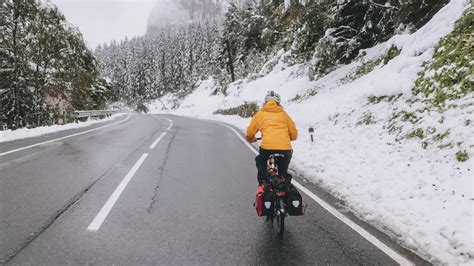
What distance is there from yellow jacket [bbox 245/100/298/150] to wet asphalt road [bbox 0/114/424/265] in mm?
1177

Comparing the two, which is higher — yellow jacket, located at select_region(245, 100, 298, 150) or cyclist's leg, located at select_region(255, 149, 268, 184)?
yellow jacket, located at select_region(245, 100, 298, 150)

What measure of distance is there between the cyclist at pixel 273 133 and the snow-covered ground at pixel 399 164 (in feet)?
5.22

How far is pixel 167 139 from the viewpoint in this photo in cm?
1609

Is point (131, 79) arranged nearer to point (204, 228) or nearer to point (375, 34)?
point (375, 34)

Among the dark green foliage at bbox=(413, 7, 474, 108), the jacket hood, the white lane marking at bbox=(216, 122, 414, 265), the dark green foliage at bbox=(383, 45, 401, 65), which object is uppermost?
the dark green foliage at bbox=(383, 45, 401, 65)

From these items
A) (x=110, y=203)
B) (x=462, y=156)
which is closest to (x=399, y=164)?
(x=462, y=156)

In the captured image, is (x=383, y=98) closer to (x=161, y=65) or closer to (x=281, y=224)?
(x=281, y=224)

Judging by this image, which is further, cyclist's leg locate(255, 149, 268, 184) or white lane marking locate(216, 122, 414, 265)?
cyclist's leg locate(255, 149, 268, 184)

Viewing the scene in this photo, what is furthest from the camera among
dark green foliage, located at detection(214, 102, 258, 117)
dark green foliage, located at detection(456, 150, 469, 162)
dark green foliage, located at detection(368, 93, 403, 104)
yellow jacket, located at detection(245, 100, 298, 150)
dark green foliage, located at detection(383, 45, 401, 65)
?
dark green foliage, located at detection(214, 102, 258, 117)

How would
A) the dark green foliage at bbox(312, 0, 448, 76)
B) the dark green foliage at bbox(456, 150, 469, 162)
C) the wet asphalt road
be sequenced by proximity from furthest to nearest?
the dark green foliage at bbox(312, 0, 448, 76) < the dark green foliage at bbox(456, 150, 469, 162) < the wet asphalt road

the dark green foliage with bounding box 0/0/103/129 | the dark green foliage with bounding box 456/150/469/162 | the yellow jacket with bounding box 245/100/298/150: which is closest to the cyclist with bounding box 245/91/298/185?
the yellow jacket with bounding box 245/100/298/150

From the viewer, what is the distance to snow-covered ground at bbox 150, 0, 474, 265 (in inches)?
193

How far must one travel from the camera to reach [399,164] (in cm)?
771

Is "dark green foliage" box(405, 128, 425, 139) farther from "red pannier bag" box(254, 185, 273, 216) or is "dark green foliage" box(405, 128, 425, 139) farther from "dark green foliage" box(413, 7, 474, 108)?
"red pannier bag" box(254, 185, 273, 216)
